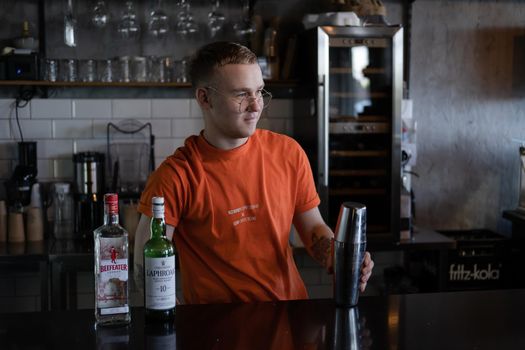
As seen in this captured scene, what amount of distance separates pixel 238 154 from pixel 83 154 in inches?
74.9

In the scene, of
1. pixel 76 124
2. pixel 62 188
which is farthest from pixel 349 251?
pixel 76 124

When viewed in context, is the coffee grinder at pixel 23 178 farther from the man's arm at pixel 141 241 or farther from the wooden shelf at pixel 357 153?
the man's arm at pixel 141 241

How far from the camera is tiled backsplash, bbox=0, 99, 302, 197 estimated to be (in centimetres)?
394

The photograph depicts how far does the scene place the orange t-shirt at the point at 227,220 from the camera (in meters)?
2.08

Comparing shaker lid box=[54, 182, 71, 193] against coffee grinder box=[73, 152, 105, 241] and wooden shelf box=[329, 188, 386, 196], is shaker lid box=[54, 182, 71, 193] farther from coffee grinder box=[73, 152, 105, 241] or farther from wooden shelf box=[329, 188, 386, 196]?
wooden shelf box=[329, 188, 386, 196]

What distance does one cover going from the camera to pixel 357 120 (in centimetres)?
387

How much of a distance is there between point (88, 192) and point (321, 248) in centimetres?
195

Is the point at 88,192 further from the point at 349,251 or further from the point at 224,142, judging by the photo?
the point at 349,251

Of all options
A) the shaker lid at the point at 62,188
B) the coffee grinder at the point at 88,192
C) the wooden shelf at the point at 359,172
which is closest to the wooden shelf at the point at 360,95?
the wooden shelf at the point at 359,172

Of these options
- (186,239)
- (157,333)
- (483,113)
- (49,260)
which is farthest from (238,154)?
(483,113)

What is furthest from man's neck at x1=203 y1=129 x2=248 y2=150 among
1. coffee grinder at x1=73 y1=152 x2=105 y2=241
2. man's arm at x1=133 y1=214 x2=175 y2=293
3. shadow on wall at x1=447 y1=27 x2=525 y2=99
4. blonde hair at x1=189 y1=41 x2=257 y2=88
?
shadow on wall at x1=447 y1=27 x2=525 y2=99

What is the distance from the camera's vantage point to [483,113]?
4.43 m

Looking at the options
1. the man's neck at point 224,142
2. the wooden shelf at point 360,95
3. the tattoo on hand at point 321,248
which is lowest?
the tattoo on hand at point 321,248

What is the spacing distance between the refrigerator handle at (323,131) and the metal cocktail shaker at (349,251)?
6.33 ft
